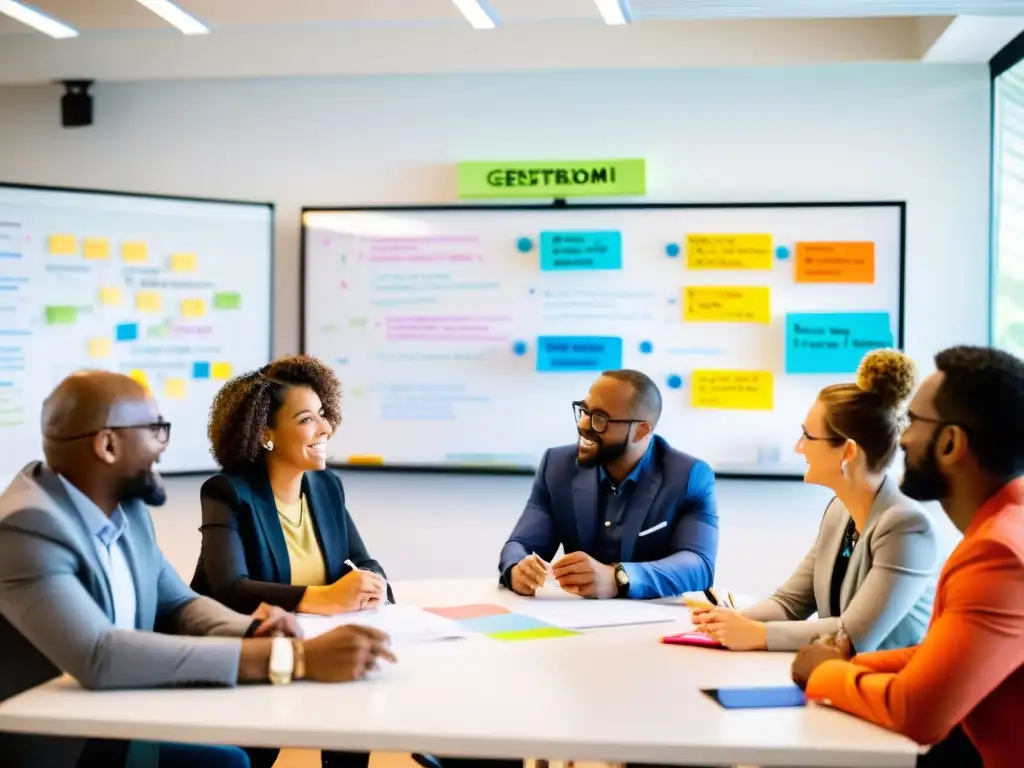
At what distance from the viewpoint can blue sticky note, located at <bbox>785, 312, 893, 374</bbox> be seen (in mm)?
4250

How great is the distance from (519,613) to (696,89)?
2.52m

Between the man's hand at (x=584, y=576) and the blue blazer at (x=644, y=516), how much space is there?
0.20m

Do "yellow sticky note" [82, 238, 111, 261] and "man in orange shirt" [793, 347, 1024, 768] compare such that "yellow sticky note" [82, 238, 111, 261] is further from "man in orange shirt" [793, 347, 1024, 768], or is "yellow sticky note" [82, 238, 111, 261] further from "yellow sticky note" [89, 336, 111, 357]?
"man in orange shirt" [793, 347, 1024, 768]

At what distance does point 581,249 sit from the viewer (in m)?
4.42

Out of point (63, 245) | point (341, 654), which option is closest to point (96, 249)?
point (63, 245)

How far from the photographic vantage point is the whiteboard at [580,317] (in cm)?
429

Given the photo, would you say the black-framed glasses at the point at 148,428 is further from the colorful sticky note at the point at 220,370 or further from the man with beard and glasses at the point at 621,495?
the colorful sticky note at the point at 220,370

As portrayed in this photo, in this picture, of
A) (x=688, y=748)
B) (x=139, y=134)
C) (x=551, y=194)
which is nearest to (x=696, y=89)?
(x=551, y=194)

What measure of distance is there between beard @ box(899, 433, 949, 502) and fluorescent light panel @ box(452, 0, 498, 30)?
1473 millimetres

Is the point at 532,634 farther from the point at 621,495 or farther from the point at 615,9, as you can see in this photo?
the point at 615,9

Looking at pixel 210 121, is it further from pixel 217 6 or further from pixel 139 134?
pixel 217 6

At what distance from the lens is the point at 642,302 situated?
4.40m

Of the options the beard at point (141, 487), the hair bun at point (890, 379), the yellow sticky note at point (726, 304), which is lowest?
the beard at point (141, 487)

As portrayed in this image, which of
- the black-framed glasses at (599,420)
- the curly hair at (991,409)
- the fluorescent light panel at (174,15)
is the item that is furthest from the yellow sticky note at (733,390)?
the curly hair at (991,409)
